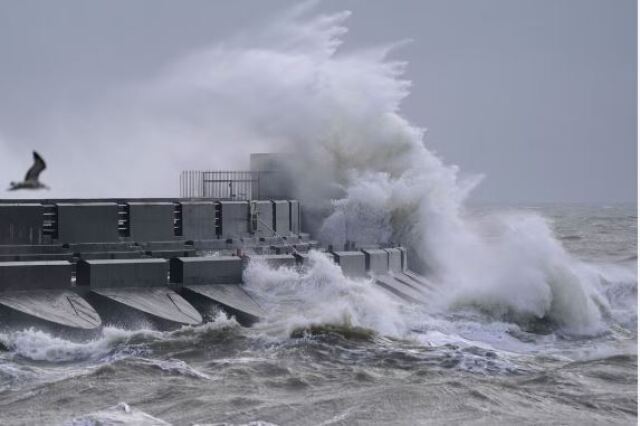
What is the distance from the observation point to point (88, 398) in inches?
469

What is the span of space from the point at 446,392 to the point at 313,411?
5.55ft

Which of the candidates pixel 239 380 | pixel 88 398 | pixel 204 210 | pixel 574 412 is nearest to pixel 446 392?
pixel 574 412

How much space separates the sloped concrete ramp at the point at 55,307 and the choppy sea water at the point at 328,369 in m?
0.26

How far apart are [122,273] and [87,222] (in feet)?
3.43

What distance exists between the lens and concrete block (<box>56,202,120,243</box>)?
16250 mm

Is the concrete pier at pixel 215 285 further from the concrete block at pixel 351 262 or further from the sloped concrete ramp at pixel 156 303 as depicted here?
the concrete block at pixel 351 262

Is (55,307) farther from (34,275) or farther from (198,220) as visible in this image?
(198,220)

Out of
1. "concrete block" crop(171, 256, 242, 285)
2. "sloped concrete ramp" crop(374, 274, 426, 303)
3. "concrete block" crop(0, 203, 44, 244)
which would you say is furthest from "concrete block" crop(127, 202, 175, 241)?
"sloped concrete ramp" crop(374, 274, 426, 303)

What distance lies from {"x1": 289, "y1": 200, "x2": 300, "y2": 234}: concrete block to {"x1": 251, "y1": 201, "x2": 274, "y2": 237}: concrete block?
87cm

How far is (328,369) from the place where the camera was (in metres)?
13.8

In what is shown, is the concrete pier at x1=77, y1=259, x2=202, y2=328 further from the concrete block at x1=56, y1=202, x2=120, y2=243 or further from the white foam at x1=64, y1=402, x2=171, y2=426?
the white foam at x1=64, y1=402, x2=171, y2=426

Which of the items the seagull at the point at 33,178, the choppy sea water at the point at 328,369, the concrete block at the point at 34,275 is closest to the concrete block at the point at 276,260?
the choppy sea water at the point at 328,369

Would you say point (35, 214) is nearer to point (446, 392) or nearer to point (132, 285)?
point (132, 285)

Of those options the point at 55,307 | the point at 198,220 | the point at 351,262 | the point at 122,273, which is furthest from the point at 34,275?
the point at 351,262
